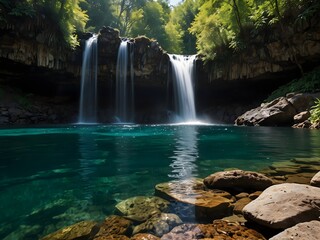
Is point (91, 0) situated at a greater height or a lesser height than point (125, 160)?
greater

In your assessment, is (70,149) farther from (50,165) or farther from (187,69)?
(187,69)

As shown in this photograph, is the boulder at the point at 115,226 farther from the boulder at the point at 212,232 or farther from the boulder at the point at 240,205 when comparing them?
the boulder at the point at 240,205

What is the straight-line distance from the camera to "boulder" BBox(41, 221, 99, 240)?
109 inches

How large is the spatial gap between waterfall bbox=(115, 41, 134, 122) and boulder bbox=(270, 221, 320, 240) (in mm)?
→ 24658

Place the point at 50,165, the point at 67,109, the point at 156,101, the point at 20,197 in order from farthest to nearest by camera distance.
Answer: the point at 156,101 < the point at 67,109 < the point at 50,165 < the point at 20,197

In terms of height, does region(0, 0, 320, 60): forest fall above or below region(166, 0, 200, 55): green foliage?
below

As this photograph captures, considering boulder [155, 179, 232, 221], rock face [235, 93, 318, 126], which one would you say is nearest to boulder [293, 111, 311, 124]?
rock face [235, 93, 318, 126]

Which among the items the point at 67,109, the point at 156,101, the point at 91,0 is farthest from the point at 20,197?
the point at 91,0

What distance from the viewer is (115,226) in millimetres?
3068

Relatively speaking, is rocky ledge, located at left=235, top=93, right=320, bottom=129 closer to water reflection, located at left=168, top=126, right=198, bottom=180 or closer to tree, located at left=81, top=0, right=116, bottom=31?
water reflection, located at left=168, top=126, right=198, bottom=180

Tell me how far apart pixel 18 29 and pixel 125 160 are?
64.3 feet

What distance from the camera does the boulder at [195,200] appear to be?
11.3 ft

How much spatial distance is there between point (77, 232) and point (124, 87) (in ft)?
82.4

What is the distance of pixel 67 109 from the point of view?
28.2m
